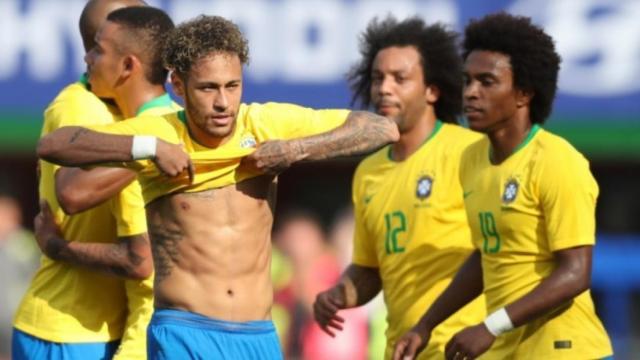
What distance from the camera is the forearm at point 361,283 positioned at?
364 inches

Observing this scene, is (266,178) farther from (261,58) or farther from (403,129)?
(261,58)

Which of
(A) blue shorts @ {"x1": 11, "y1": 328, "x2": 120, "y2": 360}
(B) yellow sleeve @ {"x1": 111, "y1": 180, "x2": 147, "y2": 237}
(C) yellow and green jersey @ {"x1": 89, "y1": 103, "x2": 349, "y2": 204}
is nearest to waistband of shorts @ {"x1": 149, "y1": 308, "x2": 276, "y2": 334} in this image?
(C) yellow and green jersey @ {"x1": 89, "y1": 103, "x2": 349, "y2": 204}

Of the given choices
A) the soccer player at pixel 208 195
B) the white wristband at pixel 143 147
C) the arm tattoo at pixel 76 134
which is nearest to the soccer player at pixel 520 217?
the soccer player at pixel 208 195

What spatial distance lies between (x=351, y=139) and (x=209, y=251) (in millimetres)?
786

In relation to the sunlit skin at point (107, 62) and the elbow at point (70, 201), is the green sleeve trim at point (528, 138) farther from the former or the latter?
the elbow at point (70, 201)

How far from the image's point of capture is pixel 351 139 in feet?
23.6

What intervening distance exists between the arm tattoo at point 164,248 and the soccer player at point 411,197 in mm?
2100

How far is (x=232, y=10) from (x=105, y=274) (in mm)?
8527

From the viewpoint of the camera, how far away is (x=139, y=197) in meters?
8.05

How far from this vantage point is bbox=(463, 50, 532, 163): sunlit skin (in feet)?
27.0

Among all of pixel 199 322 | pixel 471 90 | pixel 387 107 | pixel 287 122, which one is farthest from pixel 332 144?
pixel 387 107

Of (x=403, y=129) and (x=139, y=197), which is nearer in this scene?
(x=139, y=197)

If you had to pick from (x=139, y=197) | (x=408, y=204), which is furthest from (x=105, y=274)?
(x=408, y=204)

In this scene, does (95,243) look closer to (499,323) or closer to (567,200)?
(499,323)
